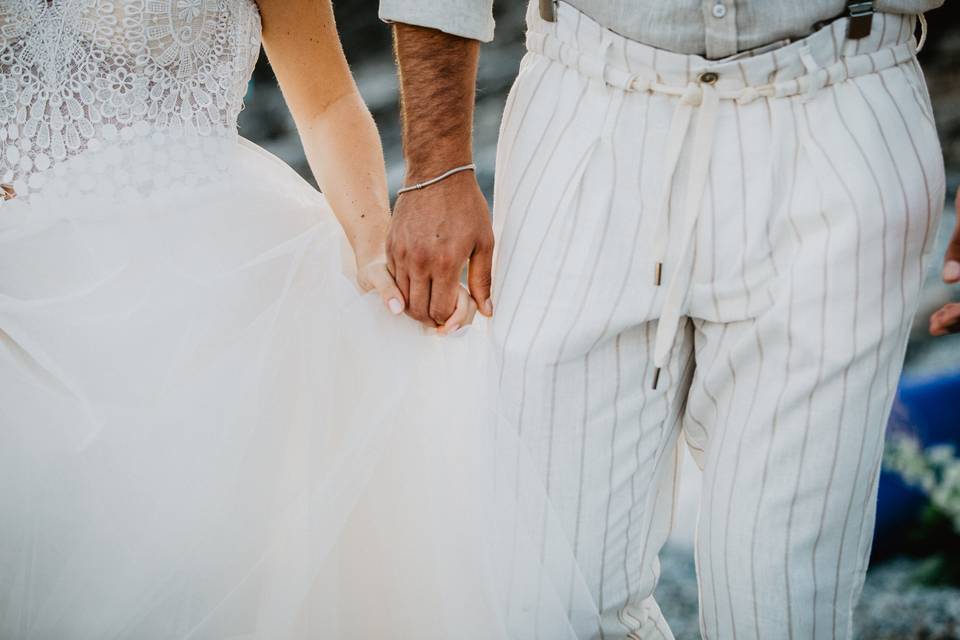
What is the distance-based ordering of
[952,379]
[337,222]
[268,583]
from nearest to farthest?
[268,583] → [337,222] → [952,379]

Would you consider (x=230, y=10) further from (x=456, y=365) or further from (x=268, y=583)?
(x=268, y=583)

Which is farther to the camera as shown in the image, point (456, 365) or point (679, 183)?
point (456, 365)

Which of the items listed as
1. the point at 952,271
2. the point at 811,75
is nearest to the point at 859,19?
the point at 811,75

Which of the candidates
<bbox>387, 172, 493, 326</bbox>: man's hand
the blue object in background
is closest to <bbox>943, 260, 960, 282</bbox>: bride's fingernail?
<bbox>387, 172, 493, 326</bbox>: man's hand

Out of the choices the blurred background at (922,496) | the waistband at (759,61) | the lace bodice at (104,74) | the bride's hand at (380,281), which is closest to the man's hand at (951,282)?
the waistband at (759,61)

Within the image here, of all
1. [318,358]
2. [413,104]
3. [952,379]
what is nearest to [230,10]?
[413,104]

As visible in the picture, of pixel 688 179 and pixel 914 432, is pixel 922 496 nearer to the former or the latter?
pixel 914 432

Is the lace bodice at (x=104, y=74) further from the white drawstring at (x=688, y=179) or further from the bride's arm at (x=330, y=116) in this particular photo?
the white drawstring at (x=688, y=179)

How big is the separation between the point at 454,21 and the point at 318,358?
51 cm

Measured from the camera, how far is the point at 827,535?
1320mm

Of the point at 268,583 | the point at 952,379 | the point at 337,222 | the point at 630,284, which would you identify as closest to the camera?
the point at 268,583

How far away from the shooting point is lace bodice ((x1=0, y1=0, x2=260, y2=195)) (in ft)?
4.03

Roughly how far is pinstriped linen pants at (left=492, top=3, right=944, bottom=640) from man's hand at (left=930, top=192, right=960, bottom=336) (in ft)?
0.21

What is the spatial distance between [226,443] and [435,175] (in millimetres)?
468
